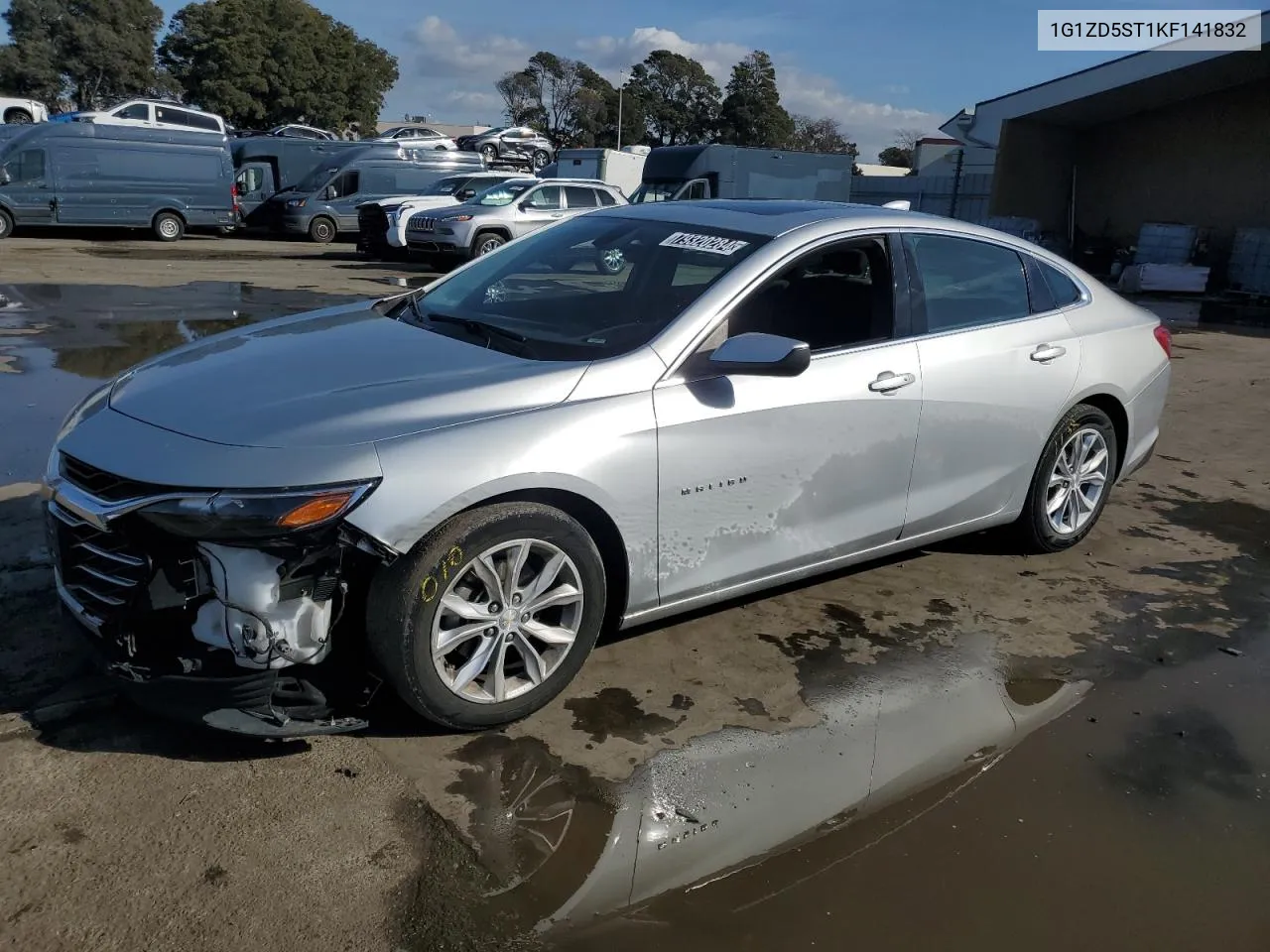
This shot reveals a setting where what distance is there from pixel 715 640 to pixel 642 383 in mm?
1170

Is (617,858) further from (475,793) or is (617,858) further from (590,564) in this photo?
(590,564)

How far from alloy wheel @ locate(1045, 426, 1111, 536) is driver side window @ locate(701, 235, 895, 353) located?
1364 mm

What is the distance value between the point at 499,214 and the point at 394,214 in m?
3.09

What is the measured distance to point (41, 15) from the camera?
59.9 meters

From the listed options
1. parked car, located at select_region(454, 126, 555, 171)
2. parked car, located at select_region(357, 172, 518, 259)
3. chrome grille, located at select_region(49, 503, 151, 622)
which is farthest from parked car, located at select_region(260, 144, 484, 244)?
chrome grille, located at select_region(49, 503, 151, 622)

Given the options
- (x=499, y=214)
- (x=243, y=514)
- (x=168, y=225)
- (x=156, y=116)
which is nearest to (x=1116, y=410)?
(x=243, y=514)

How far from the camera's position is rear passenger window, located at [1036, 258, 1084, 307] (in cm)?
490

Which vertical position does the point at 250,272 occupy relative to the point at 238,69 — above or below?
below

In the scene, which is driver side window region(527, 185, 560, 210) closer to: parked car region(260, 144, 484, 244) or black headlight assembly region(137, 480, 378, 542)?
parked car region(260, 144, 484, 244)

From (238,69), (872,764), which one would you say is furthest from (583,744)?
(238,69)

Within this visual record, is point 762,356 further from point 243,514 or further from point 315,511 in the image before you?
point 243,514

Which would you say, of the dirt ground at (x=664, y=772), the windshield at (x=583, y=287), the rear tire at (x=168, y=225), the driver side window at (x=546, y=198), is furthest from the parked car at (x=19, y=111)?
the windshield at (x=583, y=287)

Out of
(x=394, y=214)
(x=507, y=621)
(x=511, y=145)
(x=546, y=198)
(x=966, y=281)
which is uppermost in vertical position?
(x=511, y=145)

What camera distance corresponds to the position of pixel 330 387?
3223mm
